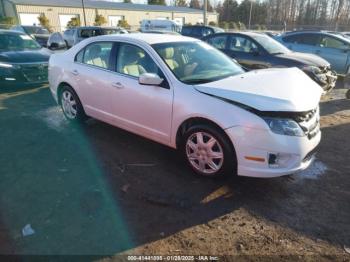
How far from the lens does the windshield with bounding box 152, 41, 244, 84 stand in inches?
156

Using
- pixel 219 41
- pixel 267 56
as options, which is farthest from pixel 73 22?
pixel 267 56

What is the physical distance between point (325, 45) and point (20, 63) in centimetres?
972

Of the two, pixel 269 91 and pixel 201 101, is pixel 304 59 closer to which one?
pixel 269 91

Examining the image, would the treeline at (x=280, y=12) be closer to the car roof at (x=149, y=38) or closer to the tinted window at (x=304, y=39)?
the tinted window at (x=304, y=39)

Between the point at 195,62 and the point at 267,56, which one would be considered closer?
the point at 195,62

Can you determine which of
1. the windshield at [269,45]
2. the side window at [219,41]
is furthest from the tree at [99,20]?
the windshield at [269,45]

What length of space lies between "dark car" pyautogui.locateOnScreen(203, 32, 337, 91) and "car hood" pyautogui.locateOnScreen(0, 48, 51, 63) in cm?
498

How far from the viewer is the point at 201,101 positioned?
352 centimetres

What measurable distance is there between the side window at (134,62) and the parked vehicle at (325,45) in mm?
8291

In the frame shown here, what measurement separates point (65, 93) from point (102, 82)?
4.27 feet

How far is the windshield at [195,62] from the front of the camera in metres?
3.97

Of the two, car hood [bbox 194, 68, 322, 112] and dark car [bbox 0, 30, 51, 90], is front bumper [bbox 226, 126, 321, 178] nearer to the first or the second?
car hood [bbox 194, 68, 322, 112]

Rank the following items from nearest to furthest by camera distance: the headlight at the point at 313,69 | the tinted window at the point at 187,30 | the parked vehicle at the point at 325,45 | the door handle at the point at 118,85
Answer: the door handle at the point at 118,85
the headlight at the point at 313,69
the parked vehicle at the point at 325,45
the tinted window at the point at 187,30

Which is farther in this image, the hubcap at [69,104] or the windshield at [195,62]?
the hubcap at [69,104]
